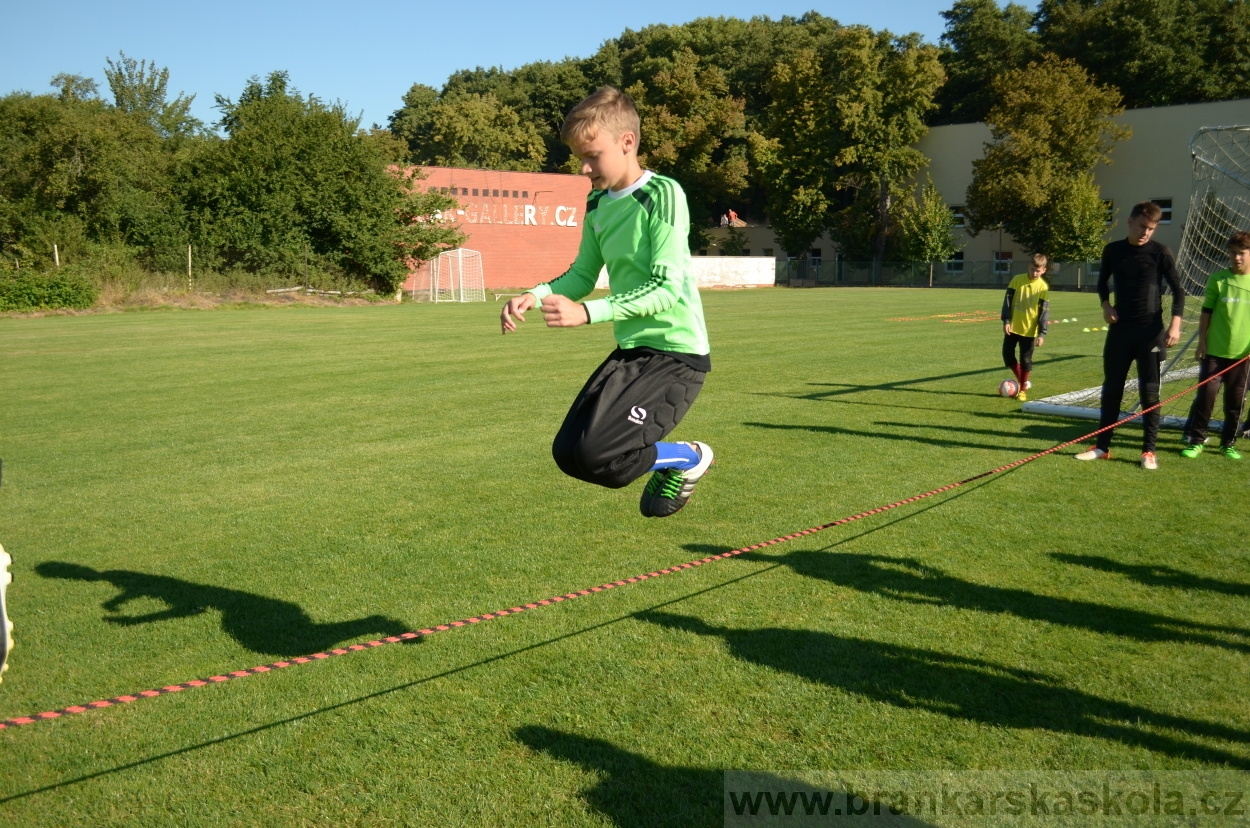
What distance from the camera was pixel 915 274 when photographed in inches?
2598

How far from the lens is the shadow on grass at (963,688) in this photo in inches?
167

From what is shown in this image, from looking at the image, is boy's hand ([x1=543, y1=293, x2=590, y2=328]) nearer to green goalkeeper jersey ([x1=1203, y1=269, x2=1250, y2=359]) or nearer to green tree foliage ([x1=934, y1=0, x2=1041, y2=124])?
green goalkeeper jersey ([x1=1203, y1=269, x2=1250, y2=359])

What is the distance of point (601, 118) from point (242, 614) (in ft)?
11.7

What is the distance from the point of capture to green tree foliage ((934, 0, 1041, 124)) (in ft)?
233

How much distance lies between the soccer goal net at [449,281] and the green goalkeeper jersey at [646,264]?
148 feet

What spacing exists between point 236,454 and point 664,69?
242 ft

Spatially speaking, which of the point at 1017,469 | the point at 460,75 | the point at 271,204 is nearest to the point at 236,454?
the point at 1017,469

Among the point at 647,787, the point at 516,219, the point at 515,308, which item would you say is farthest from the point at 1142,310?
the point at 516,219

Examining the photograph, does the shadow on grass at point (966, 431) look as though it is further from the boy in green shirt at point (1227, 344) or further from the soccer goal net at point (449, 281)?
the soccer goal net at point (449, 281)

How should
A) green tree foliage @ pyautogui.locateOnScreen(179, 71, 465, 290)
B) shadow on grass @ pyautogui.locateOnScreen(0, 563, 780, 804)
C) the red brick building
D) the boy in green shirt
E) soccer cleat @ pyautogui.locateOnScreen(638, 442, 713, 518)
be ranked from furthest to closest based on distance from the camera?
the red brick building < green tree foliage @ pyautogui.locateOnScreen(179, 71, 465, 290) < the boy in green shirt < soccer cleat @ pyautogui.locateOnScreen(638, 442, 713, 518) < shadow on grass @ pyautogui.locateOnScreen(0, 563, 780, 804)

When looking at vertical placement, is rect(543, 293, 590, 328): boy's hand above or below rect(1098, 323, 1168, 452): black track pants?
above

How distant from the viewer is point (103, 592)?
6.28m

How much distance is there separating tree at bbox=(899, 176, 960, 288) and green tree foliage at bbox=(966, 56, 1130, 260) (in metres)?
3.71

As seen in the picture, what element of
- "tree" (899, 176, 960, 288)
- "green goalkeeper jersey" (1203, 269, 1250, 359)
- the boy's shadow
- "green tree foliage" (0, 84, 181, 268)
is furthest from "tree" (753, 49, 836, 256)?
the boy's shadow
